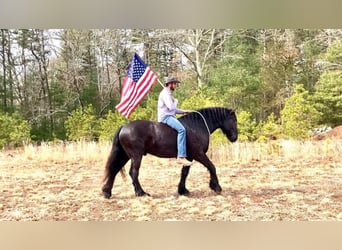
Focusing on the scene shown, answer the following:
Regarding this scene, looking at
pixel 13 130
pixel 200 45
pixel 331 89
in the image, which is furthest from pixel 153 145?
pixel 331 89

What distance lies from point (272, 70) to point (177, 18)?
0.95m

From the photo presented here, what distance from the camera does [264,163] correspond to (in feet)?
14.1

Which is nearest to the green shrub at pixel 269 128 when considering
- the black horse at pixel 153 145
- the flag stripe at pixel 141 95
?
the black horse at pixel 153 145

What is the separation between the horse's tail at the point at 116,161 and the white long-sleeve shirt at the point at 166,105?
382mm

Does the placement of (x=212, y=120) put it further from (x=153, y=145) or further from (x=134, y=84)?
(x=134, y=84)

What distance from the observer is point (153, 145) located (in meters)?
4.20

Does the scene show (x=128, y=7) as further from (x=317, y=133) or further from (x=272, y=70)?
(x=317, y=133)

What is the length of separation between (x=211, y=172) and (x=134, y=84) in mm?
1013

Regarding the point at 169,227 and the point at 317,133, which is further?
the point at 317,133

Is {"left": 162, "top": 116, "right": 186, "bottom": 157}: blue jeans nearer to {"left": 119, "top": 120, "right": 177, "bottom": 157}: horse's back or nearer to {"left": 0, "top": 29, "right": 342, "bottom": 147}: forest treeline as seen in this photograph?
{"left": 119, "top": 120, "right": 177, "bottom": 157}: horse's back

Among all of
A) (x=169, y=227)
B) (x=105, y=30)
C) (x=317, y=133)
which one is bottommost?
(x=169, y=227)

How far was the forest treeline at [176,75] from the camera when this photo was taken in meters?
4.27

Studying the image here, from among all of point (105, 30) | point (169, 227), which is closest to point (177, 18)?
point (105, 30)

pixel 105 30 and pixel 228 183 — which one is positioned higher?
pixel 105 30
